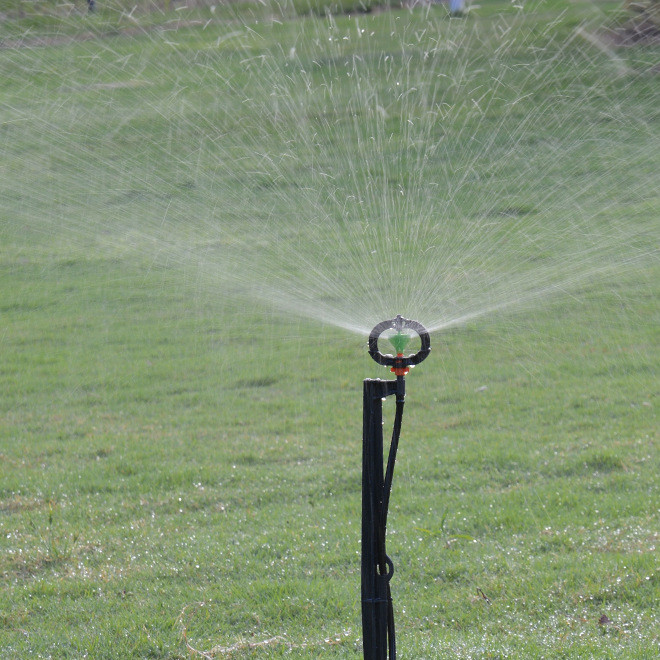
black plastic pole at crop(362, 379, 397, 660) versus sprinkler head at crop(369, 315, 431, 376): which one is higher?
sprinkler head at crop(369, 315, 431, 376)

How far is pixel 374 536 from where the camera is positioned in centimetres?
273

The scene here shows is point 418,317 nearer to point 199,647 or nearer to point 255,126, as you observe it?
point 199,647

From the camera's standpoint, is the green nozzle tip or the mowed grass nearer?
the green nozzle tip

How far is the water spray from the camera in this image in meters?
2.71

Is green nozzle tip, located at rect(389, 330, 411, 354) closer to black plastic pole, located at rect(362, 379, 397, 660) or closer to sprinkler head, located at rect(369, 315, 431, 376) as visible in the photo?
sprinkler head, located at rect(369, 315, 431, 376)

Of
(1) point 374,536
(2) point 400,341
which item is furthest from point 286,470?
(2) point 400,341

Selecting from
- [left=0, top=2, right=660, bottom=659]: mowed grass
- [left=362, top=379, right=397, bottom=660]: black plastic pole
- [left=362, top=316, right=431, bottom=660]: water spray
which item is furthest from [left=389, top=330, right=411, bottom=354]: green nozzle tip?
[left=0, top=2, right=660, bottom=659]: mowed grass

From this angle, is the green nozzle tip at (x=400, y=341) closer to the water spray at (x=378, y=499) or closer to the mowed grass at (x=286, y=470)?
the water spray at (x=378, y=499)

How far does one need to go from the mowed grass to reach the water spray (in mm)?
848

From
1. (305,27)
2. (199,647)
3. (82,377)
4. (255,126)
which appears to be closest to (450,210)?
(255,126)

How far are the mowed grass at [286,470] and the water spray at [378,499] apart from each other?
2.78 ft

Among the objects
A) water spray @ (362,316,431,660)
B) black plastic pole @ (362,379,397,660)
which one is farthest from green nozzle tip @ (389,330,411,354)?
black plastic pole @ (362,379,397,660)

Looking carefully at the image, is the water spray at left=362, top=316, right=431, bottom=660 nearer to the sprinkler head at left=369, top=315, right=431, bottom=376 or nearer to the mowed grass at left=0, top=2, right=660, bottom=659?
the sprinkler head at left=369, top=315, right=431, bottom=376

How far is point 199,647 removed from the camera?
360 centimetres
